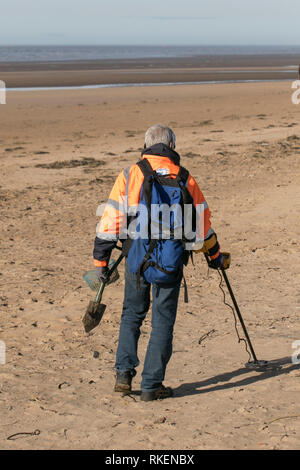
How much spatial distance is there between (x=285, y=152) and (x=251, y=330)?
925cm

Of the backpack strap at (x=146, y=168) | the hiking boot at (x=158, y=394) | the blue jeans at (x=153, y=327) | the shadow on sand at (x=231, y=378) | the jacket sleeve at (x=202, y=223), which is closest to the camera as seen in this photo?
the backpack strap at (x=146, y=168)

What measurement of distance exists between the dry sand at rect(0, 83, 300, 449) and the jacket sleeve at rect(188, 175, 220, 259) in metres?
1.09

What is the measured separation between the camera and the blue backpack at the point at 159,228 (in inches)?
170

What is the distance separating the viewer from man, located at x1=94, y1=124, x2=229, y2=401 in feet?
14.3

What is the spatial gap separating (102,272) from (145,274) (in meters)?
0.36

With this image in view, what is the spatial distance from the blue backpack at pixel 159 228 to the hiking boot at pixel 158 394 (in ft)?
2.88

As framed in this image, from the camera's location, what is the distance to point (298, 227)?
9.39m

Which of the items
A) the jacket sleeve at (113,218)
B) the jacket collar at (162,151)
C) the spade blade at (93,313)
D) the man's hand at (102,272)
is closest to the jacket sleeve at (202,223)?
the jacket collar at (162,151)

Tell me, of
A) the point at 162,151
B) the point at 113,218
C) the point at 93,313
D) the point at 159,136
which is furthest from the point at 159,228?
the point at 93,313

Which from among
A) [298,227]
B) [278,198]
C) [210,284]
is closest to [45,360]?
[210,284]

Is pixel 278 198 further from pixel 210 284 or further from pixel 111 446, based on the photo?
pixel 111 446

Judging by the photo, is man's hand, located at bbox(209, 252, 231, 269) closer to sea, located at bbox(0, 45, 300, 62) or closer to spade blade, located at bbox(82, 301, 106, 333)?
spade blade, located at bbox(82, 301, 106, 333)

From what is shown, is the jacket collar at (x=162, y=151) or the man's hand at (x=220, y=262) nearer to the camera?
the jacket collar at (x=162, y=151)

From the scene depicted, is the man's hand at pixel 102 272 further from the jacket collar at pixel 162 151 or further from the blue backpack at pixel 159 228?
the jacket collar at pixel 162 151
